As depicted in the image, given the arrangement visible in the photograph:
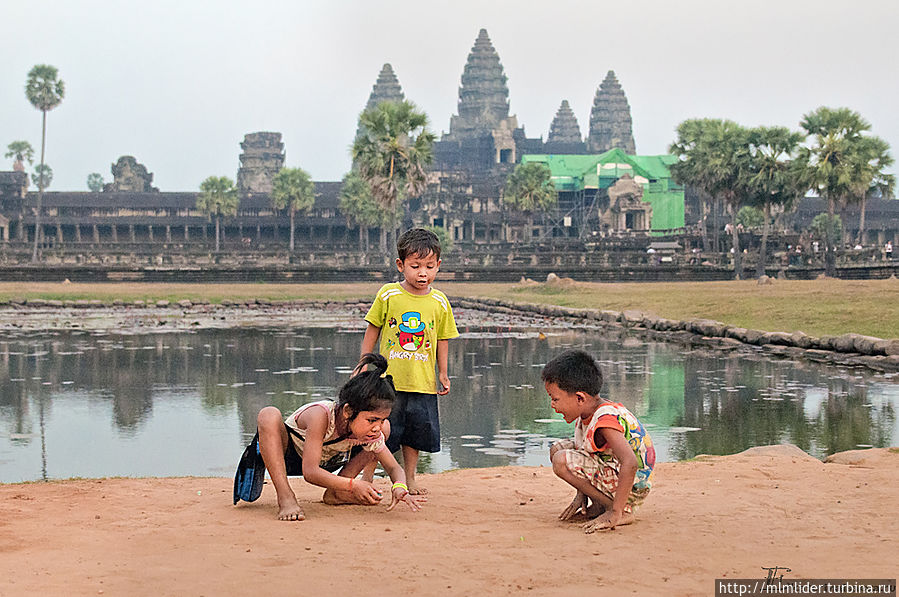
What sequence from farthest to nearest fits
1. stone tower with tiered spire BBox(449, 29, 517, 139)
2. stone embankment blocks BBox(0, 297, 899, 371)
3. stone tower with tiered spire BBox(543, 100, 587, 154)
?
stone tower with tiered spire BBox(543, 100, 587, 154) < stone tower with tiered spire BBox(449, 29, 517, 139) < stone embankment blocks BBox(0, 297, 899, 371)

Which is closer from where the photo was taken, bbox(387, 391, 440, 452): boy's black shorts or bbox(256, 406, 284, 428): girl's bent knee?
bbox(256, 406, 284, 428): girl's bent knee

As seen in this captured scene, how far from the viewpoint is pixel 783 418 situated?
35.2 feet

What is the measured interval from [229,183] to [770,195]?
4193cm

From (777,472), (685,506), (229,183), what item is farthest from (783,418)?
(229,183)

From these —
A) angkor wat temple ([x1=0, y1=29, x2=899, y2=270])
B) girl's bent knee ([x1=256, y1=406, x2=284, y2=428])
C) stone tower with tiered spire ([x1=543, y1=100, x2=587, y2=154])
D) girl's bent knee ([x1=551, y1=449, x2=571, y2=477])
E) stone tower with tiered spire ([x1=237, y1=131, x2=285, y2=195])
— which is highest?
stone tower with tiered spire ([x1=543, y1=100, x2=587, y2=154])

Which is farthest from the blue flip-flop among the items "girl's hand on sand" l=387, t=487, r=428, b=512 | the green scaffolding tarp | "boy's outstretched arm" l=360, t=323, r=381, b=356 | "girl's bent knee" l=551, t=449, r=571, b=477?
the green scaffolding tarp

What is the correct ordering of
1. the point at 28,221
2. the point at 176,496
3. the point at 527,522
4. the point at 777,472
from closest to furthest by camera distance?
the point at 527,522 < the point at 176,496 < the point at 777,472 < the point at 28,221

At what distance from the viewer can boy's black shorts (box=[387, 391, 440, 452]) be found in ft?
20.5

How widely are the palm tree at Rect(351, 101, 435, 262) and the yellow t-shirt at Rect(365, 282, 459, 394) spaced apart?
41588mm

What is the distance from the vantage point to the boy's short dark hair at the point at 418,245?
6.21 meters

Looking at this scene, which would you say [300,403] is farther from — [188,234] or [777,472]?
[188,234]

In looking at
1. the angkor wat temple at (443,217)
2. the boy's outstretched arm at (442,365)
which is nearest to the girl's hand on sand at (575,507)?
the boy's outstretched arm at (442,365)

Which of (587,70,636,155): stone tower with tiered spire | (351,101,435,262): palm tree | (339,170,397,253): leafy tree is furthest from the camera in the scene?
(587,70,636,155): stone tower with tiered spire

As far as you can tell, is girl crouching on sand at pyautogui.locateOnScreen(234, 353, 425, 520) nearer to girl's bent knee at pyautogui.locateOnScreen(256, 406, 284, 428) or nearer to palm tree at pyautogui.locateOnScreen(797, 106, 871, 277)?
girl's bent knee at pyautogui.locateOnScreen(256, 406, 284, 428)
